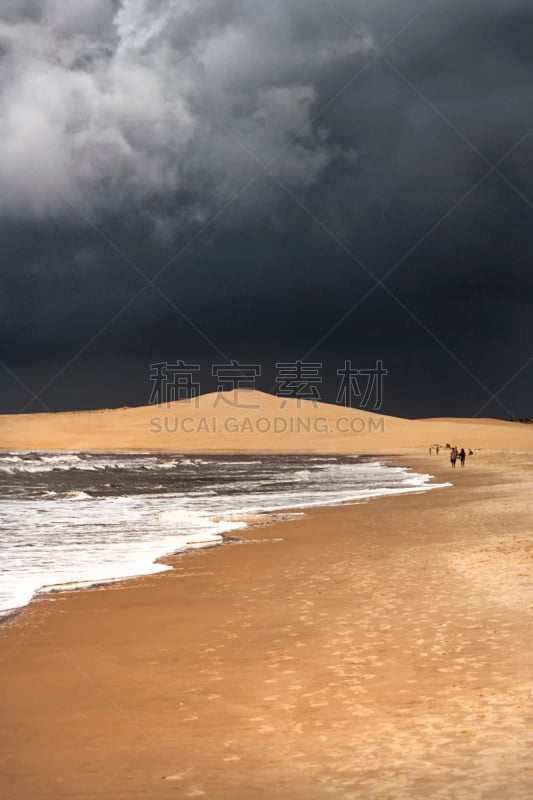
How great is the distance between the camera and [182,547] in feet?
45.7

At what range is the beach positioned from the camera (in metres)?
4.33

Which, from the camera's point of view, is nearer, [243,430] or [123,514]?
[123,514]

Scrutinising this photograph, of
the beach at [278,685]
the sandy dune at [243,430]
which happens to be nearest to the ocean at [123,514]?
the beach at [278,685]

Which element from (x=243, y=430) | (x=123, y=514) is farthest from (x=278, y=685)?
(x=243, y=430)

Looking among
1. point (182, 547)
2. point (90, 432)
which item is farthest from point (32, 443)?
point (182, 547)

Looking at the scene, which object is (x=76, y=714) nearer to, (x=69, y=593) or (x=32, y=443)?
(x=69, y=593)

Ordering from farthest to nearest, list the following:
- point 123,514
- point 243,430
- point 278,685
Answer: point 243,430 < point 123,514 < point 278,685

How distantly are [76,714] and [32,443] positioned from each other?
111262mm

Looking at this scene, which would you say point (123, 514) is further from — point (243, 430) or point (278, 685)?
point (243, 430)

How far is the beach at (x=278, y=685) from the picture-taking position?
4.33 m

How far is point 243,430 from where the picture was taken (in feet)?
378

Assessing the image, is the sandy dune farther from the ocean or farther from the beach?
the beach

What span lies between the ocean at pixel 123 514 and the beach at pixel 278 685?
4.48 ft

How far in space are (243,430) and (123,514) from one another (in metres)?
94.7
